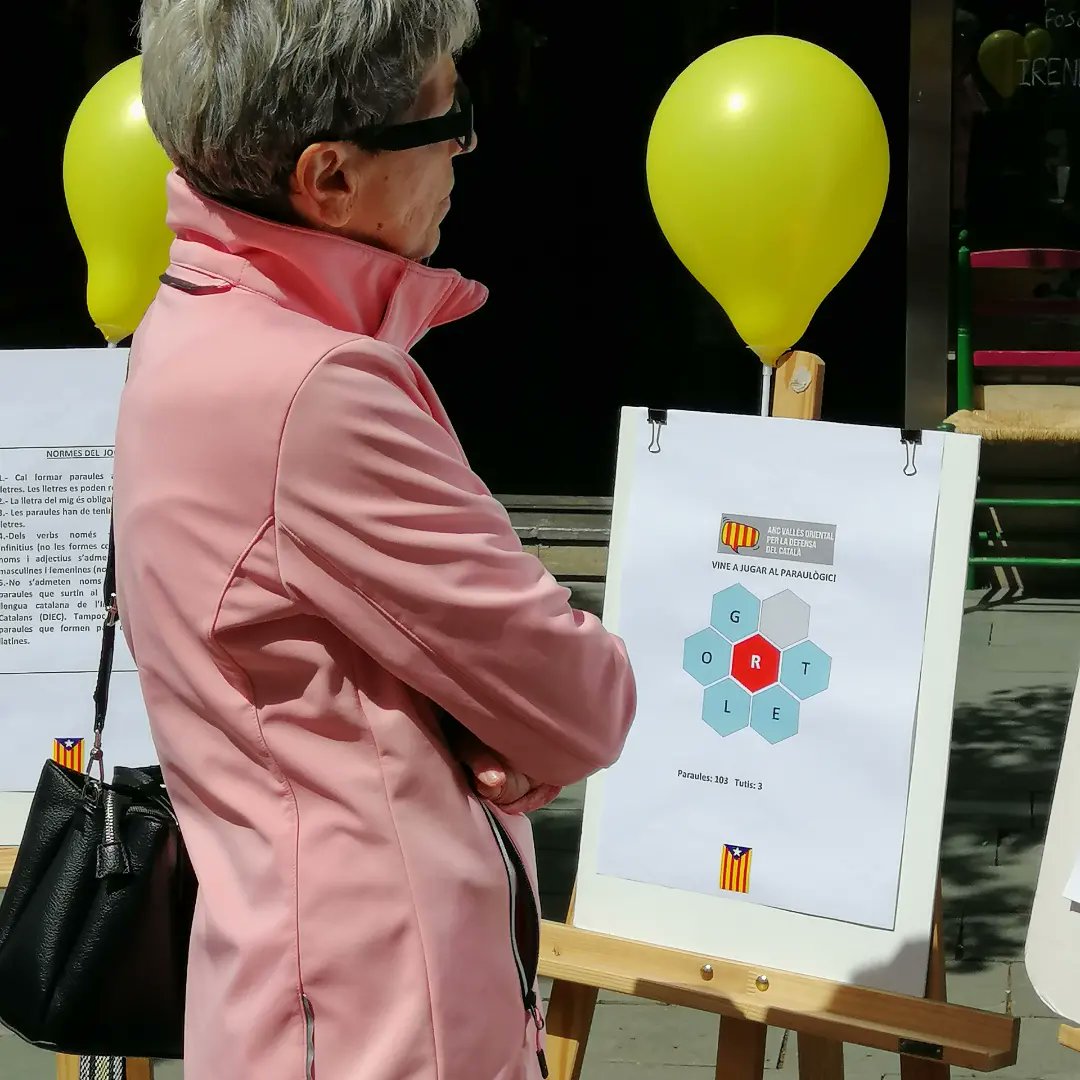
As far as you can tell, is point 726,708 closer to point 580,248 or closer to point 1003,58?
point 1003,58

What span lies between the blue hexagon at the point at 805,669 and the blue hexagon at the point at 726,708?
0.07m

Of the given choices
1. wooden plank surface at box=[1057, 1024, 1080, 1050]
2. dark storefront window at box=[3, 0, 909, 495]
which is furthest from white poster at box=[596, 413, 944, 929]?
dark storefront window at box=[3, 0, 909, 495]

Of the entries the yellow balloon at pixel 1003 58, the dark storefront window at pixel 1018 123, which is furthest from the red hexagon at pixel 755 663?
the yellow balloon at pixel 1003 58

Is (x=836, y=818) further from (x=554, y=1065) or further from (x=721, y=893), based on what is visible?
(x=554, y=1065)

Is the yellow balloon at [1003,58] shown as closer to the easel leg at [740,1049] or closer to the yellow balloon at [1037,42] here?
the yellow balloon at [1037,42]

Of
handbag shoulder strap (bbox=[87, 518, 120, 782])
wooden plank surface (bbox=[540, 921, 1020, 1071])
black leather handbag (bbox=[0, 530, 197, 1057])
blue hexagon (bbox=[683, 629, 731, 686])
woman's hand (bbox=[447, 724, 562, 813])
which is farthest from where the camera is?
blue hexagon (bbox=[683, 629, 731, 686])

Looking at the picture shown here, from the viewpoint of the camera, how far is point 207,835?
130 centimetres

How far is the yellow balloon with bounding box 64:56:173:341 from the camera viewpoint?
2342mm

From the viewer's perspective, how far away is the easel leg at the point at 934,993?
2043 mm

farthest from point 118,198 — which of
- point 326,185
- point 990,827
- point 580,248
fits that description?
point 580,248

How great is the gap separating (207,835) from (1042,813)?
3577 millimetres

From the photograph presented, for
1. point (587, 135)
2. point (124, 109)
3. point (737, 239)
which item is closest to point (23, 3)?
point (587, 135)

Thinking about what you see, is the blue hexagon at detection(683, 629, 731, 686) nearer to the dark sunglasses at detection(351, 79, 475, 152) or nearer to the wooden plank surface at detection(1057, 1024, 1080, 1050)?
the wooden plank surface at detection(1057, 1024, 1080, 1050)

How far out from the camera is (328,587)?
1168 millimetres
